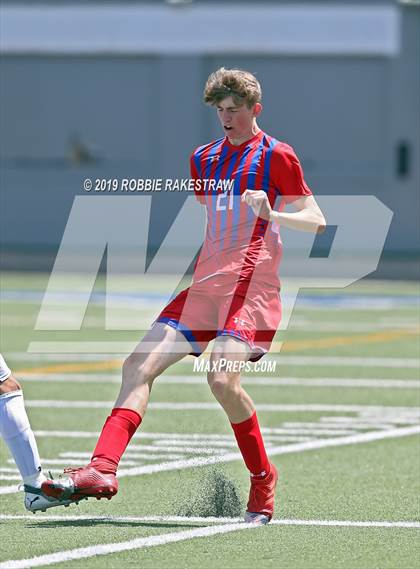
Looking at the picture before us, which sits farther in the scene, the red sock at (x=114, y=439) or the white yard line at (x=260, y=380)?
the white yard line at (x=260, y=380)

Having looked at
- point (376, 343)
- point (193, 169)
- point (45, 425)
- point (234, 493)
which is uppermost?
point (193, 169)

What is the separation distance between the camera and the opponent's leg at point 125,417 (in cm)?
757

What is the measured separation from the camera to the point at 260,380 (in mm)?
14758

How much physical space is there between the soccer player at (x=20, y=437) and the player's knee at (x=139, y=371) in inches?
21.8

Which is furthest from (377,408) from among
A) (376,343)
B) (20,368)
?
(376,343)

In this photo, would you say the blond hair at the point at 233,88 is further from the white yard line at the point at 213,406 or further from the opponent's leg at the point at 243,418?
the white yard line at the point at 213,406

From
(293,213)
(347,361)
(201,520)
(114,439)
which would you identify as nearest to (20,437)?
(114,439)

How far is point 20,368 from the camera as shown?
50.2 feet

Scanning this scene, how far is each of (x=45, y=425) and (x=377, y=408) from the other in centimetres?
267

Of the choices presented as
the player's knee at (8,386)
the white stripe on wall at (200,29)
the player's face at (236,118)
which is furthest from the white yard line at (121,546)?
the white stripe on wall at (200,29)

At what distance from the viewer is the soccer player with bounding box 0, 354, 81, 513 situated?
7.90m

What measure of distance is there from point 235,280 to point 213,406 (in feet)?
15.7

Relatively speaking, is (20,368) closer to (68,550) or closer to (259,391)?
(259,391)

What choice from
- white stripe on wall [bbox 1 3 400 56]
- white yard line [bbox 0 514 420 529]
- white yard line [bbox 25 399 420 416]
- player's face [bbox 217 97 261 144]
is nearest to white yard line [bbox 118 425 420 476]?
white yard line [bbox 0 514 420 529]
